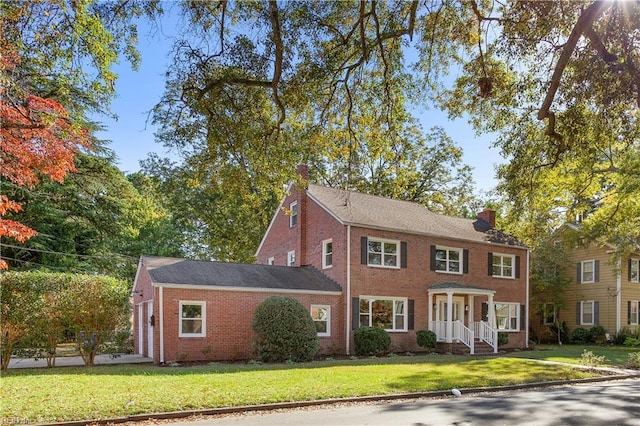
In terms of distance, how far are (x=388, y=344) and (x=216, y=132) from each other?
13255mm

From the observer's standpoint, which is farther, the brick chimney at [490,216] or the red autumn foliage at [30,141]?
the brick chimney at [490,216]

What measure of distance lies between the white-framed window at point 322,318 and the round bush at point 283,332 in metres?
2.66

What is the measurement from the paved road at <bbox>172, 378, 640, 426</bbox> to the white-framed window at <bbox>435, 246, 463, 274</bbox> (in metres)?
12.9

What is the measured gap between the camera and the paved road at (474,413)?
8.20m

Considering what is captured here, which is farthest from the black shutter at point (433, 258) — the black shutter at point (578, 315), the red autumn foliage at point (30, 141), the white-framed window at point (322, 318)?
the red autumn foliage at point (30, 141)

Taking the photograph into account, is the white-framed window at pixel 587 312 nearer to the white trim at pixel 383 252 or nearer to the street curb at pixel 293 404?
the white trim at pixel 383 252

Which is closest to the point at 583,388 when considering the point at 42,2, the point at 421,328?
the point at 421,328

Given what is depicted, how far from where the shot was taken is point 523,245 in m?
27.1

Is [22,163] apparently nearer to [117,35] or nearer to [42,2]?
[117,35]

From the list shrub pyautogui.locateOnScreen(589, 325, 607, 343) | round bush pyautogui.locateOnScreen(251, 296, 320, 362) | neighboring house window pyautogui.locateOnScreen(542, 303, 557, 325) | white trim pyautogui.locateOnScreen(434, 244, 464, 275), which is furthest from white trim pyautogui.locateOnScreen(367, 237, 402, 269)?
shrub pyautogui.locateOnScreen(589, 325, 607, 343)

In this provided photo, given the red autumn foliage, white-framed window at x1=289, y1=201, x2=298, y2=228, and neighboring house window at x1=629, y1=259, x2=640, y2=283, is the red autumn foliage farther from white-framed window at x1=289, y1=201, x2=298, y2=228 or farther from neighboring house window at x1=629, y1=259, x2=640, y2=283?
neighboring house window at x1=629, y1=259, x2=640, y2=283

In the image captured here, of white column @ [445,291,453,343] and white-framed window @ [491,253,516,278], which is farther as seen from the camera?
white-framed window @ [491,253,516,278]

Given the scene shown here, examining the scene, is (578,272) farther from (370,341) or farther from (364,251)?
(370,341)

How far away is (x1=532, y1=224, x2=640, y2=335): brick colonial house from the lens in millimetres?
30734
